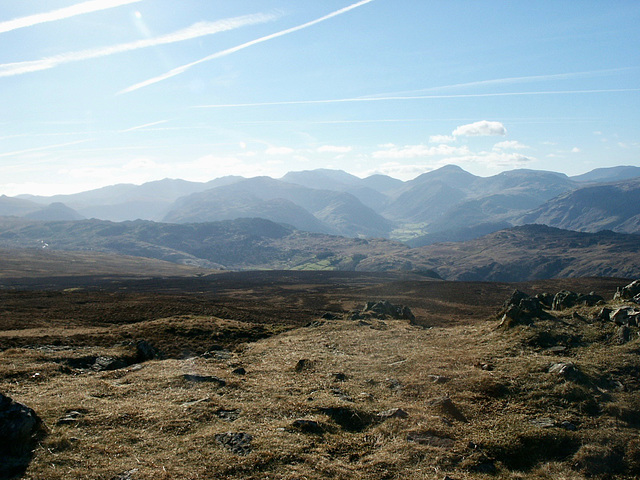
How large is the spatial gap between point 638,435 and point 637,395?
3324 mm

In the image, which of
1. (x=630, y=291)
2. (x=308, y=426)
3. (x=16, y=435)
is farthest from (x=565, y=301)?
(x=16, y=435)

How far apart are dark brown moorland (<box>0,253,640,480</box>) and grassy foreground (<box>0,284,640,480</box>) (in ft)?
0.22

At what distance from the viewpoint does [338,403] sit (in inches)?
691

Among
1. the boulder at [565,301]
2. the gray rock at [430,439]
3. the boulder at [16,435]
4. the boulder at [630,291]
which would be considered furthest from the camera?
the boulder at [565,301]

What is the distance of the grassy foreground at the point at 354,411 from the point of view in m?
12.8

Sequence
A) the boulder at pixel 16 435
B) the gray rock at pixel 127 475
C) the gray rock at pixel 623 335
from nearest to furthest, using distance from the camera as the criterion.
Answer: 1. the gray rock at pixel 127 475
2. the boulder at pixel 16 435
3. the gray rock at pixel 623 335

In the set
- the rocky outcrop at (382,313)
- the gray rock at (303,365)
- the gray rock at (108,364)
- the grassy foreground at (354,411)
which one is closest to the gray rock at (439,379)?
the grassy foreground at (354,411)

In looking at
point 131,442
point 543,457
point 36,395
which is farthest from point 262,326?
point 543,457

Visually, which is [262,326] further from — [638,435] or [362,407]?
[638,435]

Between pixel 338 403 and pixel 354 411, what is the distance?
0.95 meters

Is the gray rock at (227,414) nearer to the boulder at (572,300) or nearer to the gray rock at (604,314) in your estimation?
the gray rock at (604,314)

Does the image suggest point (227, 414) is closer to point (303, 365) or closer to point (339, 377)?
point (339, 377)

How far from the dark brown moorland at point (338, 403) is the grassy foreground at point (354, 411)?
0.22 ft

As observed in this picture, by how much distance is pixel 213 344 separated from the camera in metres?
31.9
